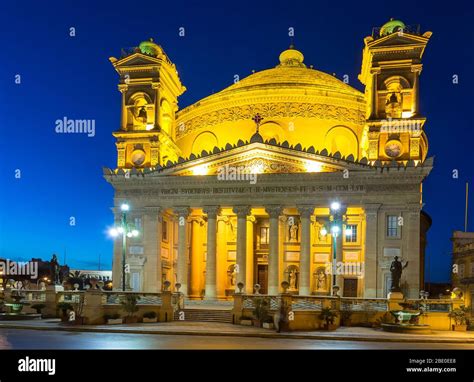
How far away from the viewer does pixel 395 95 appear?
178 feet

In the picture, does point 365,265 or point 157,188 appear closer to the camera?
point 365,265

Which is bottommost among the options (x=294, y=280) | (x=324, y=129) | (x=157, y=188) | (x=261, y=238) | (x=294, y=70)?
(x=294, y=280)

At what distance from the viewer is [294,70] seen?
70.9 metres

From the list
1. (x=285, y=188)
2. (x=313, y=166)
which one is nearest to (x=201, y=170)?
(x=285, y=188)

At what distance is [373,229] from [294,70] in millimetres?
27060

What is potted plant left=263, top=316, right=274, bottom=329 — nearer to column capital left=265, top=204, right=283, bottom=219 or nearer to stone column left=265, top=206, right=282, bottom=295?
stone column left=265, top=206, right=282, bottom=295

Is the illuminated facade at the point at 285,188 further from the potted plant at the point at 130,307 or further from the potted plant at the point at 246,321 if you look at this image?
the potted plant at the point at 130,307

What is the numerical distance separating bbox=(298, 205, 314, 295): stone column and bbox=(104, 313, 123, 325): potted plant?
A: 60.8 ft

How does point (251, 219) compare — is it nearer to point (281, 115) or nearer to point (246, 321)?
point (281, 115)

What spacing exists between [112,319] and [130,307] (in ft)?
4.40
